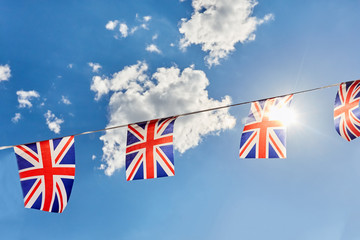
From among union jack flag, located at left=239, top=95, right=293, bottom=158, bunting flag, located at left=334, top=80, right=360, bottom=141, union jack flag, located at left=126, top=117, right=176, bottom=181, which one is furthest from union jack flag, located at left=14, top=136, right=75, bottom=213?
bunting flag, located at left=334, top=80, right=360, bottom=141

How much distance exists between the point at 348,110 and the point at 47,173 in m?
9.90

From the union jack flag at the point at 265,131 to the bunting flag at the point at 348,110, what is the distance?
2.27m

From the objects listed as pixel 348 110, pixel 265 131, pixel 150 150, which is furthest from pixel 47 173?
pixel 348 110

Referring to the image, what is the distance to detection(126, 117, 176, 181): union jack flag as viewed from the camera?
763cm

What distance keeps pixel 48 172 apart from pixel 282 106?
24.2 feet

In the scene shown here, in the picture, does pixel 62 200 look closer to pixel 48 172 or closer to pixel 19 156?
pixel 48 172

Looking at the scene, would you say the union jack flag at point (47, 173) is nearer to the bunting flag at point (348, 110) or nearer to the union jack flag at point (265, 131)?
the union jack flag at point (265, 131)

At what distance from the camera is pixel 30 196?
22.3ft

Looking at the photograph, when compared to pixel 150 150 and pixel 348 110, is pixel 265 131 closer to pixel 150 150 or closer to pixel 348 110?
pixel 348 110

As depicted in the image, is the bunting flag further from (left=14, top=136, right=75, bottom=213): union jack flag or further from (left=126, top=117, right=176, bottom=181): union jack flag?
(left=14, top=136, right=75, bottom=213): union jack flag

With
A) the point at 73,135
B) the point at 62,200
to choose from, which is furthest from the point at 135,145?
the point at 62,200

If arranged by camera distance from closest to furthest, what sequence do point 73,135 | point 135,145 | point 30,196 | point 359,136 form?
point 30,196
point 73,135
point 135,145
point 359,136

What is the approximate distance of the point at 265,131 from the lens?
8094mm

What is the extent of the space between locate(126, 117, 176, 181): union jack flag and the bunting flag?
19.7 feet
